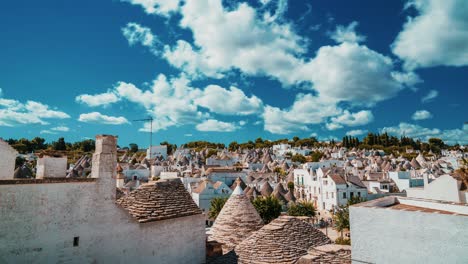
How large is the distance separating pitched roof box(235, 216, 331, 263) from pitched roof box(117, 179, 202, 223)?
333 cm

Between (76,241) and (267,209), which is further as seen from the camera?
(267,209)

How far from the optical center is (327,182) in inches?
2098

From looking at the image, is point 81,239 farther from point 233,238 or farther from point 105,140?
point 233,238

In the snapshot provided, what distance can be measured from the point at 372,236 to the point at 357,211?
32.2 inches

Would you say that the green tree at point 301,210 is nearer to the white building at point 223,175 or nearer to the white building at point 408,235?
the white building at point 223,175

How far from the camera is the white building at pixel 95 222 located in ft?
29.5

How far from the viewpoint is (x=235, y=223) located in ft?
62.5

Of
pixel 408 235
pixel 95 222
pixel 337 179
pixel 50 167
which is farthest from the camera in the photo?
pixel 337 179

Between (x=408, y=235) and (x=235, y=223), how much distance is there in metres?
11.6

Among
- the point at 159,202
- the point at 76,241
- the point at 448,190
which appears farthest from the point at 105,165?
the point at 448,190

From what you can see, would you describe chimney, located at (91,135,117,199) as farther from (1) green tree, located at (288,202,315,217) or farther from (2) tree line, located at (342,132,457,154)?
(2) tree line, located at (342,132,457,154)

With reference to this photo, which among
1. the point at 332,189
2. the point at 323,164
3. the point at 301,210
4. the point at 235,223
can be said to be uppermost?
the point at 323,164

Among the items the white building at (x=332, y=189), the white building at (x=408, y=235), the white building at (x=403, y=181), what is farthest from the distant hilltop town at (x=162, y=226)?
the white building at (x=403, y=181)

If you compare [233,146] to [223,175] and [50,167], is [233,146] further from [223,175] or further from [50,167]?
[50,167]
